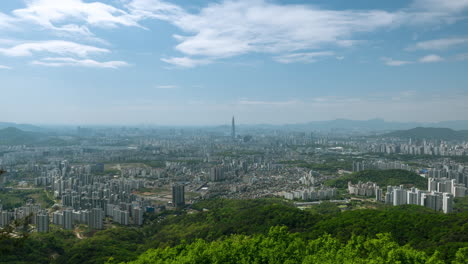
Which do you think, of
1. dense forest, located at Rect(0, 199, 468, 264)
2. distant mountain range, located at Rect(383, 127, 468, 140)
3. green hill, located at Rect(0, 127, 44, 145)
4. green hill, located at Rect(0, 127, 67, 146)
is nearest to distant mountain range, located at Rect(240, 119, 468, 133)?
distant mountain range, located at Rect(383, 127, 468, 140)

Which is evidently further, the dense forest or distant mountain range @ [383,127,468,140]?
distant mountain range @ [383,127,468,140]

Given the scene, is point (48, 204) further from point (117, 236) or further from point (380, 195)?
point (380, 195)

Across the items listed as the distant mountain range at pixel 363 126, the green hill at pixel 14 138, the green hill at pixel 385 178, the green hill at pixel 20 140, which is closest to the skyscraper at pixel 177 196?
the green hill at pixel 385 178

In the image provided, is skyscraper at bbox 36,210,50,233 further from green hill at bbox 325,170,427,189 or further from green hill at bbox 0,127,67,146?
green hill at bbox 0,127,67,146

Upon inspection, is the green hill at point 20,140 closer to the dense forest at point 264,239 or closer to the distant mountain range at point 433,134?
the dense forest at point 264,239

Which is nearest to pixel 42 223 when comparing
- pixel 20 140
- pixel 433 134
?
pixel 20 140

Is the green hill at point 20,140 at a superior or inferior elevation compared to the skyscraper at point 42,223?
superior

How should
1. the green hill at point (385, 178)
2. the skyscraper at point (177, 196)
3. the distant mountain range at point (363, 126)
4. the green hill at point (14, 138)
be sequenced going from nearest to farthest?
1. the skyscraper at point (177, 196)
2. the green hill at point (385, 178)
3. the green hill at point (14, 138)
4. the distant mountain range at point (363, 126)

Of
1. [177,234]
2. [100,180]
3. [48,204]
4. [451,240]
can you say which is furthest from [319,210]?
[100,180]
